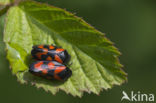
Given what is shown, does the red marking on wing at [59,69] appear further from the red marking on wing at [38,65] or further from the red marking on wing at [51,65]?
the red marking on wing at [38,65]

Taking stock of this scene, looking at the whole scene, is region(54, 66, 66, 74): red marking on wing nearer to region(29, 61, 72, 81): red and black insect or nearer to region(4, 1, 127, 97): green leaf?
region(29, 61, 72, 81): red and black insect

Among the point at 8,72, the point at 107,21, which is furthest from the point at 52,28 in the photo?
the point at 107,21

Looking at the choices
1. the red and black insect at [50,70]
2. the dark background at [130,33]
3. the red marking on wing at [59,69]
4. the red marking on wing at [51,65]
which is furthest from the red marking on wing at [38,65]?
the dark background at [130,33]

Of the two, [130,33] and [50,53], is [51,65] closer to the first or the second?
[50,53]

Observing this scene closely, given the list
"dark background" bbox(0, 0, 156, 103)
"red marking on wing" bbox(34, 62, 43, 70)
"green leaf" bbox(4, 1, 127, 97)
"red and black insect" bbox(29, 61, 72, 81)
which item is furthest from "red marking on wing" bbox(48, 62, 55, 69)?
"dark background" bbox(0, 0, 156, 103)

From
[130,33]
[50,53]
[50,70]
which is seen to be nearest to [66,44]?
[50,53]

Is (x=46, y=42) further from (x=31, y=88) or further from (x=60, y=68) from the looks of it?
(x=31, y=88)
